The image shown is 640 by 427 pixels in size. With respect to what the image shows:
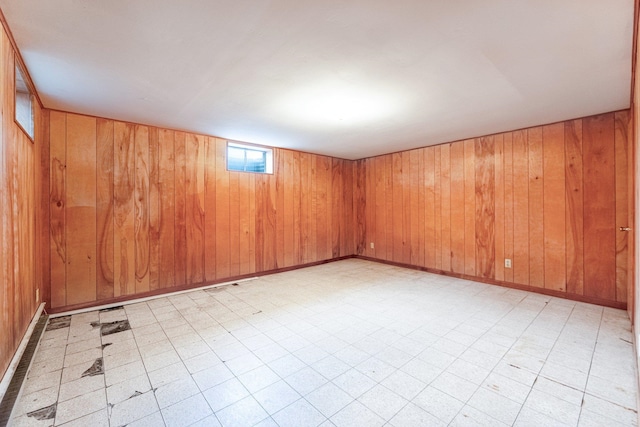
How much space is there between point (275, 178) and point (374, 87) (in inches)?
110

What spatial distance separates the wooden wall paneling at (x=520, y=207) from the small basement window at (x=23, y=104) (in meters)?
5.31

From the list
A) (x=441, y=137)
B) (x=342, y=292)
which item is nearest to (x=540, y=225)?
(x=441, y=137)

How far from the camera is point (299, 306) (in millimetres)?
3160

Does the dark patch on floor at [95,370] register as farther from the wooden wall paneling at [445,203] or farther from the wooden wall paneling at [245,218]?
the wooden wall paneling at [445,203]

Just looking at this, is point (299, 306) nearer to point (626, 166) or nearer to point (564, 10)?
point (564, 10)

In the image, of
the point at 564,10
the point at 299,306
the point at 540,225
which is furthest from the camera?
the point at 540,225

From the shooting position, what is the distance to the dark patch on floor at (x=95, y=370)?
73.7 inches

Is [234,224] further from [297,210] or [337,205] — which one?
[337,205]

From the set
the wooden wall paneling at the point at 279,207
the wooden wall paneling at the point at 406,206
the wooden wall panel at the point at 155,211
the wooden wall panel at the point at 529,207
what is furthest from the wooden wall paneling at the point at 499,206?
the wooden wall paneling at the point at 279,207

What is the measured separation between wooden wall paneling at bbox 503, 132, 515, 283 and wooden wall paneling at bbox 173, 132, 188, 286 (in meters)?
4.63

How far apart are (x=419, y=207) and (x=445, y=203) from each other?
1.59 ft

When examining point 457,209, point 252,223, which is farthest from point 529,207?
point 252,223

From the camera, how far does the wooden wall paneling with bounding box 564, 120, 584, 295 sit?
3.23 m

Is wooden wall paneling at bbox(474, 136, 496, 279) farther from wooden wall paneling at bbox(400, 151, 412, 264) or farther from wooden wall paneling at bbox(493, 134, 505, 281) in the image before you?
wooden wall paneling at bbox(400, 151, 412, 264)
